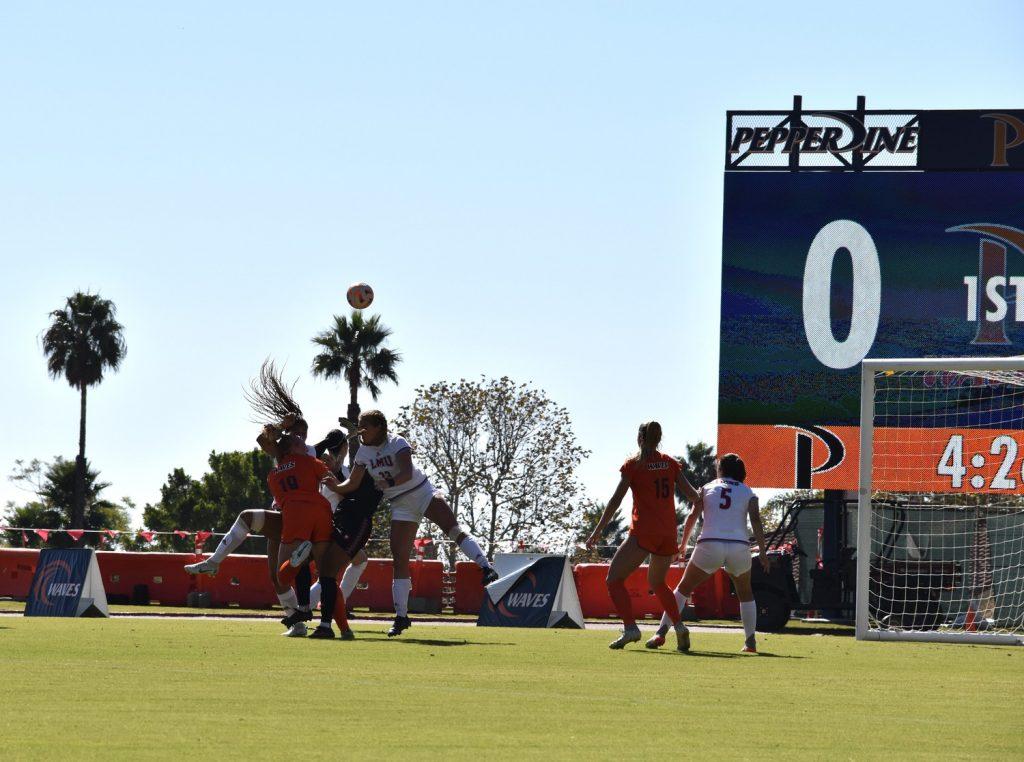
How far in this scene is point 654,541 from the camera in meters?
13.1

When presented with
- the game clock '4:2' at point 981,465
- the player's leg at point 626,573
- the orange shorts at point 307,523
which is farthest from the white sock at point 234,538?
the game clock '4:2' at point 981,465

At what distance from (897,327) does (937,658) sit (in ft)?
48.3

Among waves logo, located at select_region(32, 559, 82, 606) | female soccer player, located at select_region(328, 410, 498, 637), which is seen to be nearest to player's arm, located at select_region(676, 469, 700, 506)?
female soccer player, located at select_region(328, 410, 498, 637)

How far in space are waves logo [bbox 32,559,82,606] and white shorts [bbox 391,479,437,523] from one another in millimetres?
7598

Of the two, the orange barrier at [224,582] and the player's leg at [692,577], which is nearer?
the player's leg at [692,577]

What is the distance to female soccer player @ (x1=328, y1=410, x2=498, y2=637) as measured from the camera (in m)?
13.5

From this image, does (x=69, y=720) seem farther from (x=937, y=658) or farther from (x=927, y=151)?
(x=927, y=151)

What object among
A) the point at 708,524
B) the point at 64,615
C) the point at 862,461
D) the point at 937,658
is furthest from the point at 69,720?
the point at 64,615

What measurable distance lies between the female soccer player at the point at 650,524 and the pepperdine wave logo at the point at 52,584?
9.34 m

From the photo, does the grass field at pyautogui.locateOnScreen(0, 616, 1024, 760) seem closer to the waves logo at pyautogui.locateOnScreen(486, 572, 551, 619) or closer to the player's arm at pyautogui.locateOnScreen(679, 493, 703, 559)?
the player's arm at pyautogui.locateOnScreen(679, 493, 703, 559)

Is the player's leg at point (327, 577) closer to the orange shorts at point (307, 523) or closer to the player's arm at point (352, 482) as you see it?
the orange shorts at point (307, 523)

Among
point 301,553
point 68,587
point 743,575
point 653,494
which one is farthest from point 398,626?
point 68,587

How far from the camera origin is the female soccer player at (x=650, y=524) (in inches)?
518

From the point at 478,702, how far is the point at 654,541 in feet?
18.1
